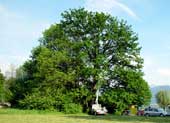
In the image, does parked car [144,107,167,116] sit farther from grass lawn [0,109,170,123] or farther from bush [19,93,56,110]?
grass lawn [0,109,170,123]

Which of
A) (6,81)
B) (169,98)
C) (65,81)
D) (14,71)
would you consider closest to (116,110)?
(65,81)

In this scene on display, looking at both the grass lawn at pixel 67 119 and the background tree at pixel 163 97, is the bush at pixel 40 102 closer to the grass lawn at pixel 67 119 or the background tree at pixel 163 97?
the grass lawn at pixel 67 119

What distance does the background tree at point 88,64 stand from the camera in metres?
62.6

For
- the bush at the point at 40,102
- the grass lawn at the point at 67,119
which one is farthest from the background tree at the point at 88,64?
the grass lawn at the point at 67,119

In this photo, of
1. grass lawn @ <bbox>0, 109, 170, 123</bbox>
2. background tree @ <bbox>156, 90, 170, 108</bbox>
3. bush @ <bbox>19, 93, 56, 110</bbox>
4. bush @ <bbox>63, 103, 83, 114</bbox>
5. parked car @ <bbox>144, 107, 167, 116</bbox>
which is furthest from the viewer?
background tree @ <bbox>156, 90, 170, 108</bbox>

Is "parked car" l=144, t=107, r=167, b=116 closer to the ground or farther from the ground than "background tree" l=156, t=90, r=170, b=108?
closer to the ground

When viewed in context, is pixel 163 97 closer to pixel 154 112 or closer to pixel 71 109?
pixel 154 112

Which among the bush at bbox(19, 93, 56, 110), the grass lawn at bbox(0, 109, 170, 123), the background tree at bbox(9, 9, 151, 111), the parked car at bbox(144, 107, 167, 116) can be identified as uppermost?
the background tree at bbox(9, 9, 151, 111)

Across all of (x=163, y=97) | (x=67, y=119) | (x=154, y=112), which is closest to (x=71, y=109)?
(x=154, y=112)

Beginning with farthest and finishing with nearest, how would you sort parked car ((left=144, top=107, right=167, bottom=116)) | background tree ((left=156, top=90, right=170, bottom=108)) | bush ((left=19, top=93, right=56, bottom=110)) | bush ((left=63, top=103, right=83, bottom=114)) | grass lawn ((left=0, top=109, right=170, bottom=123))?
background tree ((left=156, top=90, right=170, bottom=108)), parked car ((left=144, top=107, right=167, bottom=116)), bush ((left=19, top=93, right=56, bottom=110)), bush ((left=63, top=103, right=83, bottom=114)), grass lawn ((left=0, top=109, right=170, bottom=123))

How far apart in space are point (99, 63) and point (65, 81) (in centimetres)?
540

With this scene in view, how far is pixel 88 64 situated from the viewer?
64.2m

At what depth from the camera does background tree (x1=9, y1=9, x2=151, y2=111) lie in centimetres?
6258

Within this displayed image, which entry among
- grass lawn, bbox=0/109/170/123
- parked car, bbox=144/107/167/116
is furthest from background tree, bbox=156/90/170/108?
grass lawn, bbox=0/109/170/123
